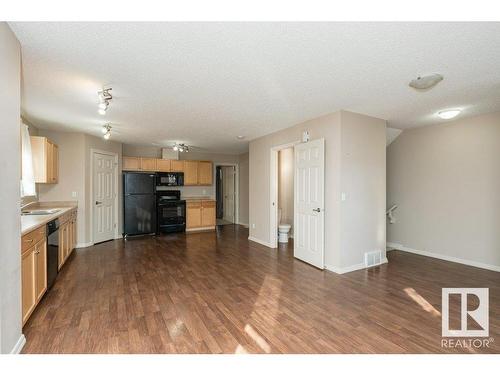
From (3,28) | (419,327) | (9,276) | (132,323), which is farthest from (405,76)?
(9,276)

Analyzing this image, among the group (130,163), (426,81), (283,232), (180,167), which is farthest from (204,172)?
(426,81)

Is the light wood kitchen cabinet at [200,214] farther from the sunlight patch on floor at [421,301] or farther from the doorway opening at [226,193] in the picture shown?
the sunlight patch on floor at [421,301]

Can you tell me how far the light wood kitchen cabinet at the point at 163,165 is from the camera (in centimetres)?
660

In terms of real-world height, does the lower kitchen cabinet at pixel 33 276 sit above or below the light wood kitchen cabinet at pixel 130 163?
below

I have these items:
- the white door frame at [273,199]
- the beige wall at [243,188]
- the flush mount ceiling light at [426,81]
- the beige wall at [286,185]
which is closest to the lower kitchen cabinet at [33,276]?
the white door frame at [273,199]

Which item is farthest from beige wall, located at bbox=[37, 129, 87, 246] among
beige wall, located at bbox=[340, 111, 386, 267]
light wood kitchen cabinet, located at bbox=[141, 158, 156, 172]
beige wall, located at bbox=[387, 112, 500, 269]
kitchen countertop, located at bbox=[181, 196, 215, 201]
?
beige wall, located at bbox=[387, 112, 500, 269]

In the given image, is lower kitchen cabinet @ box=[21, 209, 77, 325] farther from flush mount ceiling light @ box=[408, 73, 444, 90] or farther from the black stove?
flush mount ceiling light @ box=[408, 73, 444, 90]

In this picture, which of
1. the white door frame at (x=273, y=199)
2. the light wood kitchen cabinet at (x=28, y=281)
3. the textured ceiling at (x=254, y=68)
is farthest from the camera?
the white door frame at (x=273, y=199)

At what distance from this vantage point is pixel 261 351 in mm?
1841

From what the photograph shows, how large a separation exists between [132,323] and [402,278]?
337cm

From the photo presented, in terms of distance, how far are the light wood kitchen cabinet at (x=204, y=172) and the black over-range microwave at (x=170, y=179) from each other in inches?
21.1

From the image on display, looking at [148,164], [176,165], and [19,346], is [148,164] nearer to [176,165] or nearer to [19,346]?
[176,165]

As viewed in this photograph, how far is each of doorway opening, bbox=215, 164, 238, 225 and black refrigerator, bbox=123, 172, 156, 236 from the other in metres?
2.47
